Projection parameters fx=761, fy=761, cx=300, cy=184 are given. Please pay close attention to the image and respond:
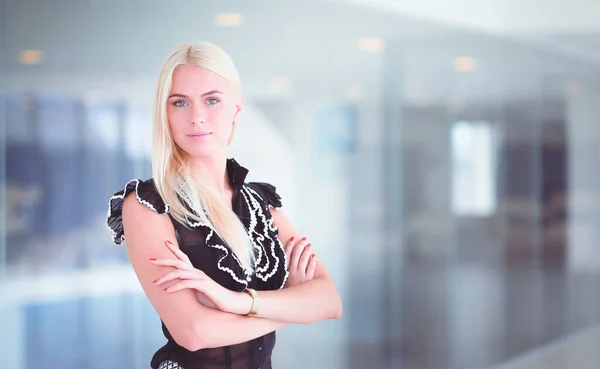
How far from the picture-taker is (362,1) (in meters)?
6.76

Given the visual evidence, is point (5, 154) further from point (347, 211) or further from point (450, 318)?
point (450, 318)

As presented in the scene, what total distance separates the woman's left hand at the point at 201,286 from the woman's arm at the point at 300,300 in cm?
7

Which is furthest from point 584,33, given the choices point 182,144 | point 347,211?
Answer: point 182,144

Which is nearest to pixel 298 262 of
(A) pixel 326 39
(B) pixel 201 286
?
(B) pixel 201 286

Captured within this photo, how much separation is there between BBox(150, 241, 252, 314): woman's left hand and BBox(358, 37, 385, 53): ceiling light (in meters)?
5.10

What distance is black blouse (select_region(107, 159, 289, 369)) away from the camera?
1.98 m

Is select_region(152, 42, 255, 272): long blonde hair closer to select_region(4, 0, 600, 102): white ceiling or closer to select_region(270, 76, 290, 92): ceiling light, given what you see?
select_region(4, 0, 600, 102): white ceiling

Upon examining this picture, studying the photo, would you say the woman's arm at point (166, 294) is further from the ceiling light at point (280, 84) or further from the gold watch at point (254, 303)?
the ceiling light at point (280, 84)

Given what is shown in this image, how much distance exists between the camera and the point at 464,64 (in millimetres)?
7242

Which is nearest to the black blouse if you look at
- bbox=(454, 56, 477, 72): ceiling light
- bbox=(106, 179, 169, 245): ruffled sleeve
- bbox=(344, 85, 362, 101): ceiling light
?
bbox=(106, 179, 169, 245): ruffled sleeve

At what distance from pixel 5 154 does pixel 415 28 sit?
12.4 ft

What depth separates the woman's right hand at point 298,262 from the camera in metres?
2.24

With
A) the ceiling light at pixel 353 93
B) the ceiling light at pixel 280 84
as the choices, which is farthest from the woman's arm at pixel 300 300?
the ceiling light at pixel 353 93

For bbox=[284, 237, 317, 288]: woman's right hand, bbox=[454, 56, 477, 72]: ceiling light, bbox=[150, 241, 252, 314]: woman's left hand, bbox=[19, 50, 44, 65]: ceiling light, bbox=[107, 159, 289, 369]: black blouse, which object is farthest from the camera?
bbox=[454, 56, 477, 72]: ceiling light
